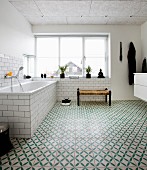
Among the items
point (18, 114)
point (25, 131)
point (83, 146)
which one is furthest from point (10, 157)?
point (83, 146)

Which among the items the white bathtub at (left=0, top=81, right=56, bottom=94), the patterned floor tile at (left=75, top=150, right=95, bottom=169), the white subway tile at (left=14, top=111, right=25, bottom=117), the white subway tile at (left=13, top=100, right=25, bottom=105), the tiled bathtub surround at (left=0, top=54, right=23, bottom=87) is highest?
the tiled bathtub surround at (left=0, top=54, right=23, bottom=87)

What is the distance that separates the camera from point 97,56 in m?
5.17

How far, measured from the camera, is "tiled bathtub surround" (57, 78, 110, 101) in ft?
15.7

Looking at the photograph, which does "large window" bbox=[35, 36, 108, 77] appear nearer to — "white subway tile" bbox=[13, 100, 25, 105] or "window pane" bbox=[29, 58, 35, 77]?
"window pane" bbox=[29, 58, 35, 77]

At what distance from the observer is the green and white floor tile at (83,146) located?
1.50m

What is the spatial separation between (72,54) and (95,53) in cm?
80

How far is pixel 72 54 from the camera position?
516 centimetres

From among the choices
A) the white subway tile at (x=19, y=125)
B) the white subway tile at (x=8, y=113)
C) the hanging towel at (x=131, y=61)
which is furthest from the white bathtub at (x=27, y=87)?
the hanging towel at (x=131, y=61)

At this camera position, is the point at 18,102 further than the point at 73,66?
No

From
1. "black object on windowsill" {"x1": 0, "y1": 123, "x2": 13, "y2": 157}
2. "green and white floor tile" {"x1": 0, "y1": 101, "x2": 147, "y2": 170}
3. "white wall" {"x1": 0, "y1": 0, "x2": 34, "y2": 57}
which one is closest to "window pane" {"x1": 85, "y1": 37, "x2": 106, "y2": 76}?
"white wall" {"x1": 0, "y1": 0, "x2": 34, "y2": 57}

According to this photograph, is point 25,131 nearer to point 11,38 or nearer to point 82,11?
point 11,38

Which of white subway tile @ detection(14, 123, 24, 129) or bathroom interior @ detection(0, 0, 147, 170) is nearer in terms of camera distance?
bathroom interior @ detection(0, 0, 147, 170)

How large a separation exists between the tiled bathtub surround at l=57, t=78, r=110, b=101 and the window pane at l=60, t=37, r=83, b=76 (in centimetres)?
54

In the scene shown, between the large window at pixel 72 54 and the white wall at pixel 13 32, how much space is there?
75 cm
